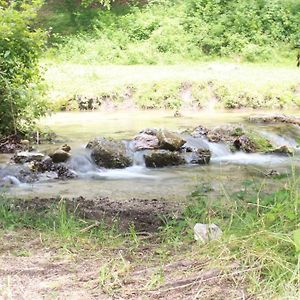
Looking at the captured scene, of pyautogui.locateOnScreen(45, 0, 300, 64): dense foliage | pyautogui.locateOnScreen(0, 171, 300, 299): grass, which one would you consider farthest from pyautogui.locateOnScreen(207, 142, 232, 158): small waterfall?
pyautogui.locateOnScreen(45, 0, 300, 64): dense foliage

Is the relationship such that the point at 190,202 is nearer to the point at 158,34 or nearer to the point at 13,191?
the point at 13,191

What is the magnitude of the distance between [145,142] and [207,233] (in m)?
6.74

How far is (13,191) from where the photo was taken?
7801mm

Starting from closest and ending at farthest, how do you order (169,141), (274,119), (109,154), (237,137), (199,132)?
(109,154) < (169,141) < (237,137) < (199,132) < (274,119)

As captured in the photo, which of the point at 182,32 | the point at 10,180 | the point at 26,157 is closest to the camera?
the point at 10,180

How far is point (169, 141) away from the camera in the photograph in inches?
413

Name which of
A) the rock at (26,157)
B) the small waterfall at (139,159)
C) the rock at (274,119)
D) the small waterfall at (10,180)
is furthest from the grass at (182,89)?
the small waterfall at (10,180)

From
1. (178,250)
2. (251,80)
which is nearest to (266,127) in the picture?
(251,80)

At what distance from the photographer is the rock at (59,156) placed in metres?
9.49

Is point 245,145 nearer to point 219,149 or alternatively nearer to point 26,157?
point 219,149

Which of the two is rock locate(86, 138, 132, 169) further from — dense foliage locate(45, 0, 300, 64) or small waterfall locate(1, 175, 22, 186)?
dense foliage locate(45, 0, 300, 64)

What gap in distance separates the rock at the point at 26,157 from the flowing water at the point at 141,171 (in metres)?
0.21

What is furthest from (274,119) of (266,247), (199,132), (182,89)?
(266,247)

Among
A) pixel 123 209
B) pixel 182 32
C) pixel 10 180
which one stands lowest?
pixel 10 180
